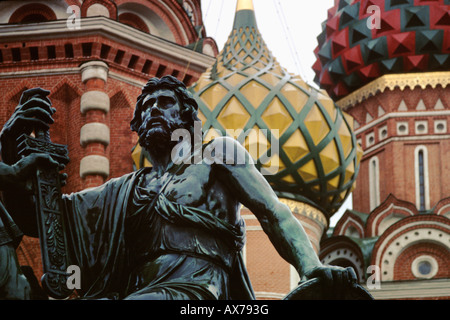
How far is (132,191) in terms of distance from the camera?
4.59m

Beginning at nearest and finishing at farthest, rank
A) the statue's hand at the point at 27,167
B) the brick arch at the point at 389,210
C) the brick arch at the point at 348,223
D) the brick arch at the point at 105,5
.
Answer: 1. the statue's hand at the point at 27,167
2. the brick arch at the point at 105,5
3. the brick arch at the point at 389,210
4. the brick arch at the point at 348,223

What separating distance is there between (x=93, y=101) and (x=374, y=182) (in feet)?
43.6

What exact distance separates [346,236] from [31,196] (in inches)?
956

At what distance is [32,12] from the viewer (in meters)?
22.5

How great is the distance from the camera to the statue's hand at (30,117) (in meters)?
4.60

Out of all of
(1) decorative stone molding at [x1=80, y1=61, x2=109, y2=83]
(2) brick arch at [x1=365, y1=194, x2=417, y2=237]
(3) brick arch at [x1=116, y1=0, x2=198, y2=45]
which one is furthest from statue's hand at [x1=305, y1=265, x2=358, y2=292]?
(2) brick arch at [x1=365, y1=194, x2=417, y2=237]

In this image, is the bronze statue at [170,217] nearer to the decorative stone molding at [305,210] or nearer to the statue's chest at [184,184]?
the statue's chest at [184,184]

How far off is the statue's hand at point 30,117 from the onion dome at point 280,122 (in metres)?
15.7

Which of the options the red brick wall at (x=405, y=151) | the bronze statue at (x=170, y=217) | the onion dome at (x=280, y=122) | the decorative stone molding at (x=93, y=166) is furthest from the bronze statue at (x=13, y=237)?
the red brick wall at (x=405, y=151)

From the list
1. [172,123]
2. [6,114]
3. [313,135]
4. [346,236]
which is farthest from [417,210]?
[172,123]

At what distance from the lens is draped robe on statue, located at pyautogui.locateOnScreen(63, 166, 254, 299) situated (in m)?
4.32

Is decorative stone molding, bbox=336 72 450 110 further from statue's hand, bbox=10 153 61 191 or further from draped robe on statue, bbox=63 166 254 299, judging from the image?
statue's hand, bbox=10 153 61 191

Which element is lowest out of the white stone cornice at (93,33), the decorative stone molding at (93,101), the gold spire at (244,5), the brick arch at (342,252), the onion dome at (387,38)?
the brick arch at (342,252)
